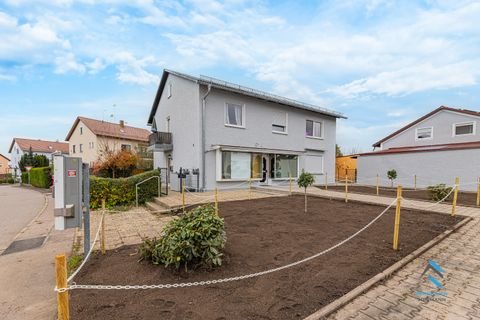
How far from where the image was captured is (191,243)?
10.6ft

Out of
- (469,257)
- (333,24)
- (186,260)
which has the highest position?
(333,24)

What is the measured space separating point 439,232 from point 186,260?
598 cm

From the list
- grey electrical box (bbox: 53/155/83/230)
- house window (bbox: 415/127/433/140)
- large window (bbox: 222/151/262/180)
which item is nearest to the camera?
grey electrical box (bbox: 53/155/83/230)

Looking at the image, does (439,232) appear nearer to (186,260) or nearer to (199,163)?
(186,260)

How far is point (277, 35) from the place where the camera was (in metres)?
10.4

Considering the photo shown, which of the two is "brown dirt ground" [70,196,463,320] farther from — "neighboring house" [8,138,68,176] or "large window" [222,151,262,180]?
"neighboring house" [8,138,68,176]

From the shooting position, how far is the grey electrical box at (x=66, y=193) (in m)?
3.05

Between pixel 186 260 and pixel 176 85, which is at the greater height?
pixel 176 85

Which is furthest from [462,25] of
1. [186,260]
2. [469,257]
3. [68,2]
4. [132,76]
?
[132,76]

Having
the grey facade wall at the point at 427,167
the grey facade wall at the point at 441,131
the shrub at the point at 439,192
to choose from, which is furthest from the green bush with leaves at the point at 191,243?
the grey facade wall at the point at 441,131

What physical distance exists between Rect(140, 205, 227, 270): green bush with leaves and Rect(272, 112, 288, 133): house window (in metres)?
12.7

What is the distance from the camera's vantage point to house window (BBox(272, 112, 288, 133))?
50.9 feet

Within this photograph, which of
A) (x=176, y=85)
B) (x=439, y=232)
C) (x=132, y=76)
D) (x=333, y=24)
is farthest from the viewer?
(x=176, y=85)

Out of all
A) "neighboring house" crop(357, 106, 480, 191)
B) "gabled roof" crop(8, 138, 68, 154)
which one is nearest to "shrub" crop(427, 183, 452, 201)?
"neighboring house" crop(357, 106, 480, 191)
